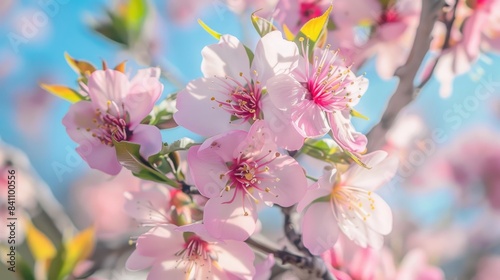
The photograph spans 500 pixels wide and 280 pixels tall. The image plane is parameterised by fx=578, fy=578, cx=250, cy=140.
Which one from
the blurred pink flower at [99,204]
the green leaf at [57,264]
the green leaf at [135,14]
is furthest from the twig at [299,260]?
the blurred pink flower at [99,204]

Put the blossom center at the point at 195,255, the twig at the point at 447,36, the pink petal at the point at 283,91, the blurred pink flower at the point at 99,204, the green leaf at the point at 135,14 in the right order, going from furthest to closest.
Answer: the blurred pink flower at the point at 99,204 → the green leaf at the point at 135,14 → the twig at the point at 447,36 → the blossom center at the point at 195,255 → the pink petal at the point at 283,91

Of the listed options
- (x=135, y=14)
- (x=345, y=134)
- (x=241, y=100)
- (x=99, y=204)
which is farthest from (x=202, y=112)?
(x=99, y=204)

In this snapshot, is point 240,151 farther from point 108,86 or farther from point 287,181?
point 108,86

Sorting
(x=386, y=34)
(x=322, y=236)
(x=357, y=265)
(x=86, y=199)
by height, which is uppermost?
(x=386, y=34)

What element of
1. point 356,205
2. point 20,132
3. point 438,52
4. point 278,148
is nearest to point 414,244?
point 438,52

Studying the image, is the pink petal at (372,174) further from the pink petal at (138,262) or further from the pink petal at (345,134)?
the pink petal at (138,262)

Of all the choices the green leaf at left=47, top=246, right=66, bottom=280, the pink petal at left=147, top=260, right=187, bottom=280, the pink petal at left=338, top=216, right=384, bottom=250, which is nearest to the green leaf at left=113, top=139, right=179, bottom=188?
the pink petal at left=147, top=260, right=187, bottom=280

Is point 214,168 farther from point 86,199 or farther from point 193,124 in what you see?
point 86,199
